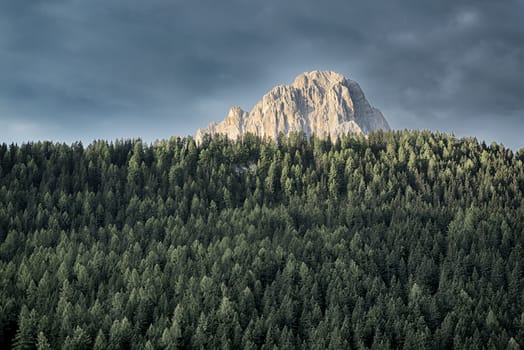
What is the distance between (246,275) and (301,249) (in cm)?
2527

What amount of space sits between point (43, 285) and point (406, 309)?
81478 millimetres

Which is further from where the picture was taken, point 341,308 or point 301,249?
point 301,249

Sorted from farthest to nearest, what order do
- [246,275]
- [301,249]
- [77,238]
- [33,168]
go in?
1. [33,168]
2. [77,238]
3. [301,249]
4. [246,275]

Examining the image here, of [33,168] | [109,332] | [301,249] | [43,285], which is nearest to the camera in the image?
[109,332]

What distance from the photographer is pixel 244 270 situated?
424ft

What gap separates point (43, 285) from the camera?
359 feet

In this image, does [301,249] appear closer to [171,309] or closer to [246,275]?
[246,275]

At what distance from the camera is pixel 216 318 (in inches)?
4163

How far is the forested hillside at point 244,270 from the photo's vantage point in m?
99.9

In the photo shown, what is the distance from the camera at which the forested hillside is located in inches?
3932

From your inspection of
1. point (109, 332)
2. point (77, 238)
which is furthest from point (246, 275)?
point (77, 238)

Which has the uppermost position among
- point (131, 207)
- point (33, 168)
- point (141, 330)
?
point (33, 168)

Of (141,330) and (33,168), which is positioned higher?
(33,168)

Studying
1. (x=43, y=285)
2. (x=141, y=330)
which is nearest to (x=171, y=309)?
(x=141, y=330)
